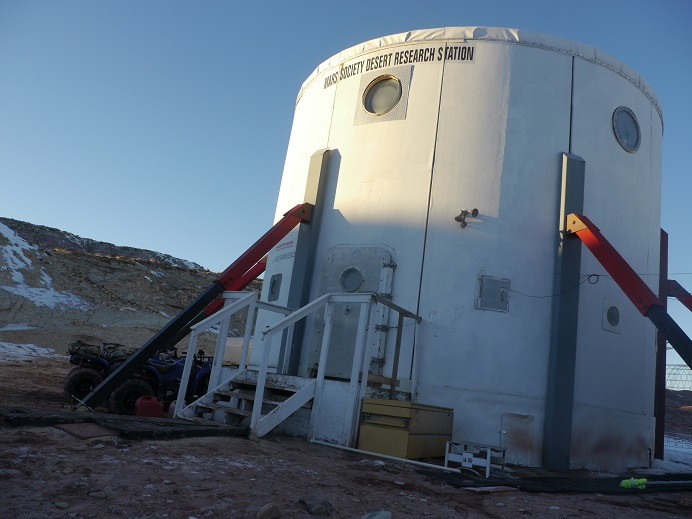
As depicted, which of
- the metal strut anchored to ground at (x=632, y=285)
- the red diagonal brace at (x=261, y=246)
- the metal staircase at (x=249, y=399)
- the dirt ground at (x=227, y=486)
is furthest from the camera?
the red diagonal brace at (x=261, y=246)

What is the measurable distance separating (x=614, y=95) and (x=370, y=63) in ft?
16.2

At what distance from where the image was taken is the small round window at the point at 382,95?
11.8 meters

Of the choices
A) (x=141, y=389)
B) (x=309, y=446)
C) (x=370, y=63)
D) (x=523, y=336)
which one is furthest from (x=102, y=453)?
(x=370, y=63)

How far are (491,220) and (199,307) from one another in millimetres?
5402

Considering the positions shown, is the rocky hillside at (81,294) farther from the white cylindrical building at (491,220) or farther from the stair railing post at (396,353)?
the stair railing post at (396,353)

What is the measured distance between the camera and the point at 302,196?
1265cm

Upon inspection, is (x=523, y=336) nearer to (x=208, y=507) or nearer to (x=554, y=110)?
(x=554, y=110)

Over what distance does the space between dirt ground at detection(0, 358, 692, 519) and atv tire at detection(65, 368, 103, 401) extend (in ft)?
16.5

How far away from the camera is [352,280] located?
11.1 meters

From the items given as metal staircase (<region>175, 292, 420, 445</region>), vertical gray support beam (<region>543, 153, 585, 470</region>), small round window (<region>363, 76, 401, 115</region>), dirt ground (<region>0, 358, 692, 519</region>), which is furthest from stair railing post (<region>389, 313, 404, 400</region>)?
small round window (<region>363, 76, 401, 115</region>)

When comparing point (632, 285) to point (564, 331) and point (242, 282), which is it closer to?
point (564, 331)

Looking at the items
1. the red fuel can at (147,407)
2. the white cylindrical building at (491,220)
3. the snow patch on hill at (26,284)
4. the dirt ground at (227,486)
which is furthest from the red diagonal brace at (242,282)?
the snow patch on hill at (26,284)

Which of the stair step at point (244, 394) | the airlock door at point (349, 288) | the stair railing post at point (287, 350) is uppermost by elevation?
the airlock door at point (349, 288)

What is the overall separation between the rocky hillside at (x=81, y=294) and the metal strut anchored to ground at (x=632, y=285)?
18.7 meters
